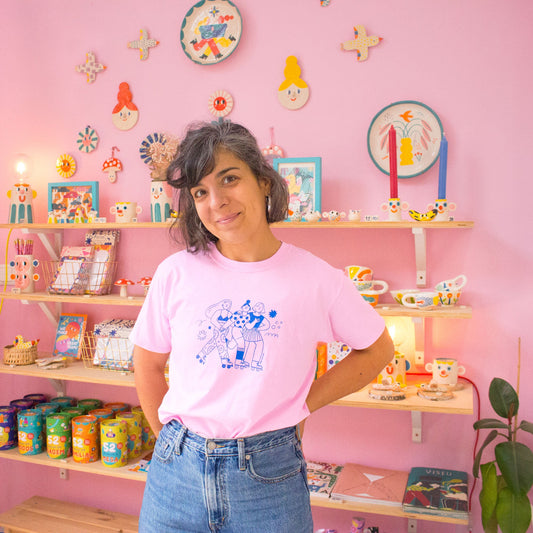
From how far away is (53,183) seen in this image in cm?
247

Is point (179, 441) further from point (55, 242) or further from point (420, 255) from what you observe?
point (55, 242)

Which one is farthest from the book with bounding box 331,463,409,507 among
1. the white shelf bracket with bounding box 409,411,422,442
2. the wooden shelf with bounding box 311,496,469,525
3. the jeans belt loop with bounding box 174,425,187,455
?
the jeans belt loop with bounding box 174,425,187,455

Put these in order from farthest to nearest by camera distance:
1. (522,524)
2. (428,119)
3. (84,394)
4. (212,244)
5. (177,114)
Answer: (84,394) < (177,114) < (428,119) < (522,524) < (212,244)

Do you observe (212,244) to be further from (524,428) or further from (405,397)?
(524,428)

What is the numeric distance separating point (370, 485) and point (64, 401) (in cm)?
143

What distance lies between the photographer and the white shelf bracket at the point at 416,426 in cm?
205

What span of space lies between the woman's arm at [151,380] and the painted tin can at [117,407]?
1.20m

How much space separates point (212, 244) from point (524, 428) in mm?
1213

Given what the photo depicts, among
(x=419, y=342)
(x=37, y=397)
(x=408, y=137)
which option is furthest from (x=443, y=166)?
(x=37, y=397)

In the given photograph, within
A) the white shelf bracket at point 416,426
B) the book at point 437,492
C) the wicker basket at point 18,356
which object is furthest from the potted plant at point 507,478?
the wicker basket at point 18,356

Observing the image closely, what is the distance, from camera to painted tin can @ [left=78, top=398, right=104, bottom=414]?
8.25ft

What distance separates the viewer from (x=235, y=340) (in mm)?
1117

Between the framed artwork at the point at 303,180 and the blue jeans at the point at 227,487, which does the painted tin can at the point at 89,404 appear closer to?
the framed artwork at the point at 303,180

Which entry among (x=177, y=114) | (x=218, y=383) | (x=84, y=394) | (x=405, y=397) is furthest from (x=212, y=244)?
(x=84, y=394)
